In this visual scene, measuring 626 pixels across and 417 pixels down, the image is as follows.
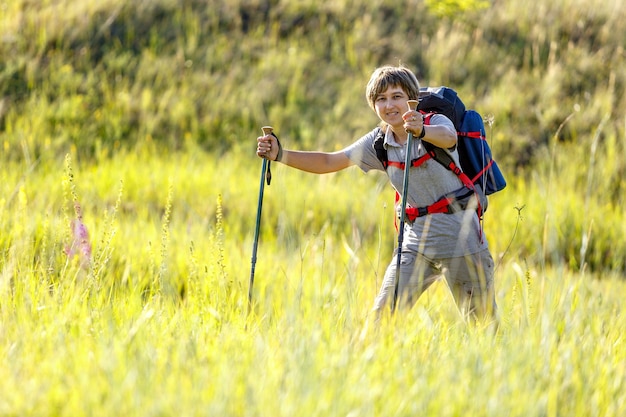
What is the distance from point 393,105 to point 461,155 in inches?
19.3

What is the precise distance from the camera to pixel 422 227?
4.87 m

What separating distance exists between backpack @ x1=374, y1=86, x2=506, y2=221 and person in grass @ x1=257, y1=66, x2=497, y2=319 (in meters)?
0.04

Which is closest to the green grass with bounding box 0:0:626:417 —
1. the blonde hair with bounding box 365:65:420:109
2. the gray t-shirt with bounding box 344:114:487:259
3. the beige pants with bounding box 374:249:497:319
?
the beige pants with bounding box 374:249:497:319

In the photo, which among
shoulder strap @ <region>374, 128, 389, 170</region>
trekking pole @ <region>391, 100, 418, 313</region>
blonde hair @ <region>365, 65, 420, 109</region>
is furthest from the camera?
shoulder strap @ <region>374, 128, 389, 170</region>

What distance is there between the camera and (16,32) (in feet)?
37.1

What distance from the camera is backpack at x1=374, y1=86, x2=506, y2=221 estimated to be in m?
4.77

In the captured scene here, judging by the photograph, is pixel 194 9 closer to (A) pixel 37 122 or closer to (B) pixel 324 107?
(B) pixel 324 107

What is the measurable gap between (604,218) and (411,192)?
4515 millimetres

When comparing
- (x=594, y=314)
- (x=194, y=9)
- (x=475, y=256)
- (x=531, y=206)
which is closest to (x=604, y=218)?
(x=531, y=206)

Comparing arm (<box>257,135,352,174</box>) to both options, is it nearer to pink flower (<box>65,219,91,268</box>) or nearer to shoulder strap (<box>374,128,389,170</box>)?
shoulder strap (<box>374,128,389,170</box>)

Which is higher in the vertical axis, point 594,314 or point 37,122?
point 37,122

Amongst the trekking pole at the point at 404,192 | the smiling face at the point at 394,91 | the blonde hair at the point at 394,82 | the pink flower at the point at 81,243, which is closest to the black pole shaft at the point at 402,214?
the trekking pole at the point at 404,192

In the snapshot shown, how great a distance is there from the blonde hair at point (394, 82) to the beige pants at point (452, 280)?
930 millimetres

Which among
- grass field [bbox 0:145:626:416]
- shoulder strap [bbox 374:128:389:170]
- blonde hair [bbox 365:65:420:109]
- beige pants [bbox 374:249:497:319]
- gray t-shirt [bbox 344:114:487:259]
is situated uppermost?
blonde hair [bbox 365:65:420:109]
